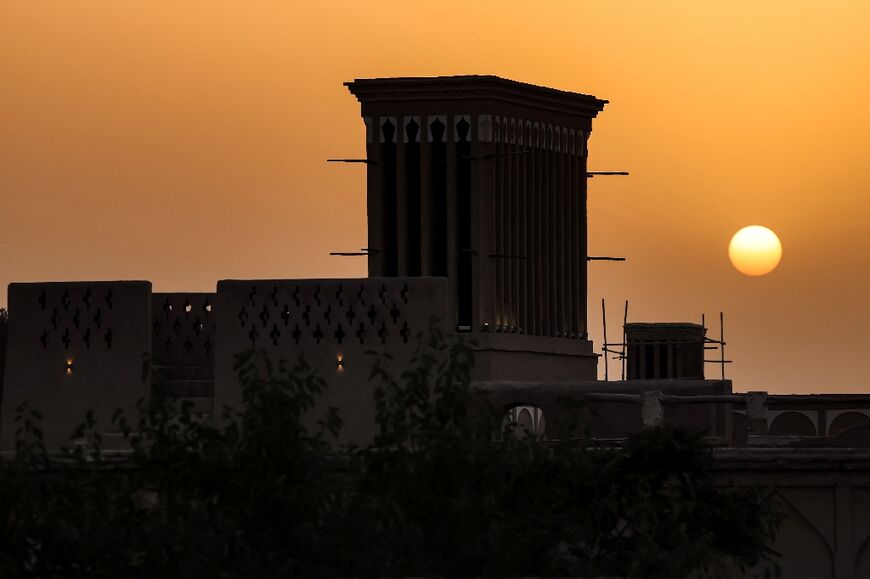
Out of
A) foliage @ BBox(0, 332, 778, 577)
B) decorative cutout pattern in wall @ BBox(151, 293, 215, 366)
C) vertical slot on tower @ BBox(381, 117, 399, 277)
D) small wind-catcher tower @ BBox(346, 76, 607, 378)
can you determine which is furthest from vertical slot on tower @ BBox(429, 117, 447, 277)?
foliage @ BBox(0, 332, 778, 577)

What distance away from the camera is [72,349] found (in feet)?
119

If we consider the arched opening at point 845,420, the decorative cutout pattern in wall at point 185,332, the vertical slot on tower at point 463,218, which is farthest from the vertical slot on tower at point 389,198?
the decorative cutout pattern in wall at point 185,332

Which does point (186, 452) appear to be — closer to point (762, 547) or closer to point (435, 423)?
point (435, 423)

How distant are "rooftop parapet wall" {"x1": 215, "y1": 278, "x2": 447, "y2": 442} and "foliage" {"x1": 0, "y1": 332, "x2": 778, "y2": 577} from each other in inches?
580

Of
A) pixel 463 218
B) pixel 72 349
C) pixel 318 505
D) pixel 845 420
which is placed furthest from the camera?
pixel 463 218

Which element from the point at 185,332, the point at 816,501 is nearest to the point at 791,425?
the point at 185,332

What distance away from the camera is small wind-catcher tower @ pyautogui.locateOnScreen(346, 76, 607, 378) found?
5697 cm

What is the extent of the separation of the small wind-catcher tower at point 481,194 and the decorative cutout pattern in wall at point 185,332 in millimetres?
20239

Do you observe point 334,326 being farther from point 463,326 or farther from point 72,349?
point 463,326

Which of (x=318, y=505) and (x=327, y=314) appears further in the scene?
(x=327, y=314)

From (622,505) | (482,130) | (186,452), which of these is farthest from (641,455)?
(482,130)

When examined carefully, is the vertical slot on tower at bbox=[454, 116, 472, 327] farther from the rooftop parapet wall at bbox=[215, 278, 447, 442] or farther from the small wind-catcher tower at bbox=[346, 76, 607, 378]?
the rooftop parapet wall at bbox=[215, 278, 447, 442]

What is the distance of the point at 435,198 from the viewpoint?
5838 centimetres

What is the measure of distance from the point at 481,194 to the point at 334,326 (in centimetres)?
2258
